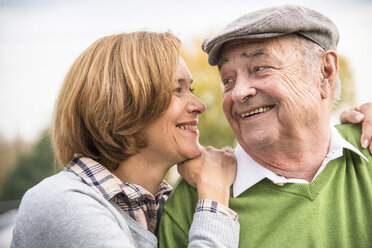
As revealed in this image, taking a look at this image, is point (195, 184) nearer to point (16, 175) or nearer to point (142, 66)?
point (142, 66)

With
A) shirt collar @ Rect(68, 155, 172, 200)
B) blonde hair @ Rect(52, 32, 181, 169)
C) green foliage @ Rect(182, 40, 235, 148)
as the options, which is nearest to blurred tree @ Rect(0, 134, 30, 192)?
green foliage @ Rect(182, 40, 235, 148)

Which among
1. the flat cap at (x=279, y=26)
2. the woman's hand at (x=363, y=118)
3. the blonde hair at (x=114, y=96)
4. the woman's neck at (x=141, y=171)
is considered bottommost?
the woman's neck at (x=141, y=171)

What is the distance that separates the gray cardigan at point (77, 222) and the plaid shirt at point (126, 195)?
56 millimetres

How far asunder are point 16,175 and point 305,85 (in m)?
12.6

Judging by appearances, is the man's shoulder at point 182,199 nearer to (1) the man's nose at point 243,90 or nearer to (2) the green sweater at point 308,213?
(2) the green sweater at point 308,213

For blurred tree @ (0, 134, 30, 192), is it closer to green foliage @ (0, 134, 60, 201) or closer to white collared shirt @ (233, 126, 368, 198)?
green foliage @ (0, 134, 60, 201)

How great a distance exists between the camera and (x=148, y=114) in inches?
86.9

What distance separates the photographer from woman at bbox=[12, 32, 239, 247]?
6.40 feet

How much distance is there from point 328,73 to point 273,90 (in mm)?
393

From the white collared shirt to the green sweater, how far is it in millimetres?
31

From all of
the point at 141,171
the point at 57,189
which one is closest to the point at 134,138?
the point at 141,171

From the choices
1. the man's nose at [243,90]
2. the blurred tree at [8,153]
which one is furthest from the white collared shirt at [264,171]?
the blurred tree at [8,153]

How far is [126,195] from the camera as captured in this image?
2.08 m

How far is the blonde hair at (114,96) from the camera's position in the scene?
215cm
